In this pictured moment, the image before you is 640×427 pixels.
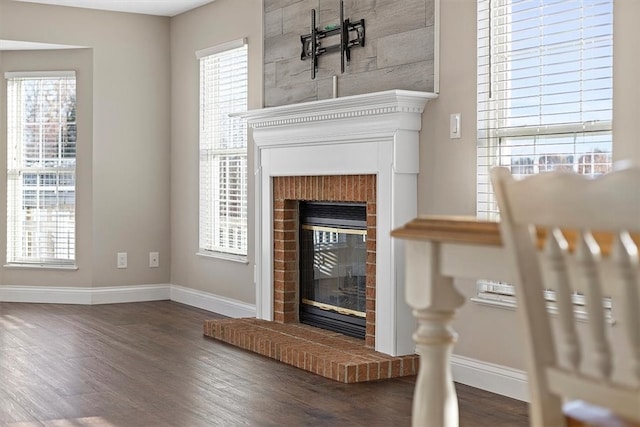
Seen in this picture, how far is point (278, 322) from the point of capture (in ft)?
18.5

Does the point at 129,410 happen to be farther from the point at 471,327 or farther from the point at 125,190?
the point at 125,190

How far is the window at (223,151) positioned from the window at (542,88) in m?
2.66

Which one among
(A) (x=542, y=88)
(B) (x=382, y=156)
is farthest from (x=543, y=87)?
(B) (x=382, y=156)

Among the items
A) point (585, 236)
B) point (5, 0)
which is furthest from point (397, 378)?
point (5, 0)

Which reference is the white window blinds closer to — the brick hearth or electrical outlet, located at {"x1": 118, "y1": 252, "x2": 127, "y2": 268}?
the brick hearth

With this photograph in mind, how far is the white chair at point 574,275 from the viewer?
1181mm

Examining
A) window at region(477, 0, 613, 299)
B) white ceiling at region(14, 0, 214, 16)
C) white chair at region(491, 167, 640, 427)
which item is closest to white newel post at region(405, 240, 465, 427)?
white chair at region(491, 167, 640, 427)

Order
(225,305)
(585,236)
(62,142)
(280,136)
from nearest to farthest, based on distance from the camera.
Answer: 1. (585,236)
2. (280,136)
3. (225,305)
4. (62,142)

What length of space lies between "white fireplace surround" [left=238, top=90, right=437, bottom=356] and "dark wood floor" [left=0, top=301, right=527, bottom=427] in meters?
0.42

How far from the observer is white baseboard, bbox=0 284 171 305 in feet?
23.8

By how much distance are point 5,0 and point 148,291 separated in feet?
8.96

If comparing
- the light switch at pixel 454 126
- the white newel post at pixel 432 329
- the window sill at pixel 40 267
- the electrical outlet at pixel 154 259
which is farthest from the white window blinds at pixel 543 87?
the window sill at pixel 40 267

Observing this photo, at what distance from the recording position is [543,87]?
12.9 feet

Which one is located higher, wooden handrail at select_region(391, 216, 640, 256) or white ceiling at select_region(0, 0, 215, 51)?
white ceiling at select_region(0, 0, 215, 51)
